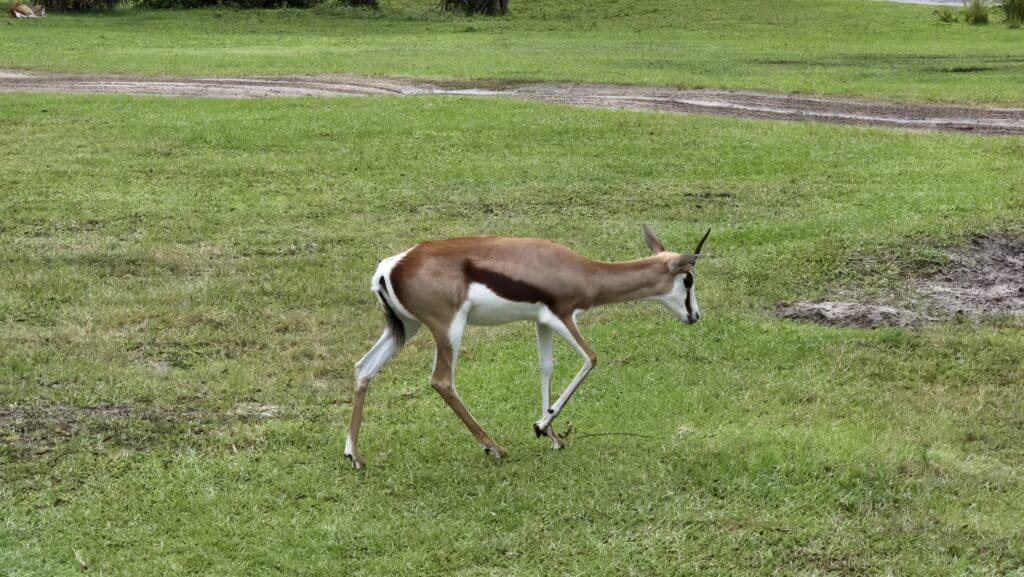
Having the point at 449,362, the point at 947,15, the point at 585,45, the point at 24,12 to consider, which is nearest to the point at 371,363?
the point at 449,362

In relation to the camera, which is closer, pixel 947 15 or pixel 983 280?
pixel 983 280

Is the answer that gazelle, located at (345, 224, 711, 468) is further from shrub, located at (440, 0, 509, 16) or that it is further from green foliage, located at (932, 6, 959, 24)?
shrub, located at (440, 0, 509, 16)

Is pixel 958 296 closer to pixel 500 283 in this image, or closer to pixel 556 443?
pixel 556 443

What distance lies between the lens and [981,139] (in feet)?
49.2

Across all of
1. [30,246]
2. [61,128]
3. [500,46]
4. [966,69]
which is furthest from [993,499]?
[500,46]

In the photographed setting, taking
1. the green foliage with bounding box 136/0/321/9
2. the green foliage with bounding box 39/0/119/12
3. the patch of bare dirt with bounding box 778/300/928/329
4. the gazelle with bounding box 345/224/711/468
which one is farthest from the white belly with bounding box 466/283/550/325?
the green foliage with bounding box 39/0/119/12

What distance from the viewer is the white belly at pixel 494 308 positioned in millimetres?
5879

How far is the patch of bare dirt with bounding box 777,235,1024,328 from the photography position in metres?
8.88

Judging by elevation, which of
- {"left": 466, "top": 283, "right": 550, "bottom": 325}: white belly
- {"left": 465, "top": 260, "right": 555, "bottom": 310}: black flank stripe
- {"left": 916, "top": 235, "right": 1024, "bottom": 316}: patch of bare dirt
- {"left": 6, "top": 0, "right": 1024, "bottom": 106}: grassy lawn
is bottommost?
{"left": 916, "top": 235, "right": 1024, "bottom": 316}: patch of bare dirt

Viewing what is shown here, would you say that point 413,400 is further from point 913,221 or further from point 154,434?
point 913,221

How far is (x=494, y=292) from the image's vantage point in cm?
589

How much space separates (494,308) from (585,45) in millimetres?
21977

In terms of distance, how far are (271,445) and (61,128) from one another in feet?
34.3

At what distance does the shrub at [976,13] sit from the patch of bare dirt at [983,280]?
940 inches
